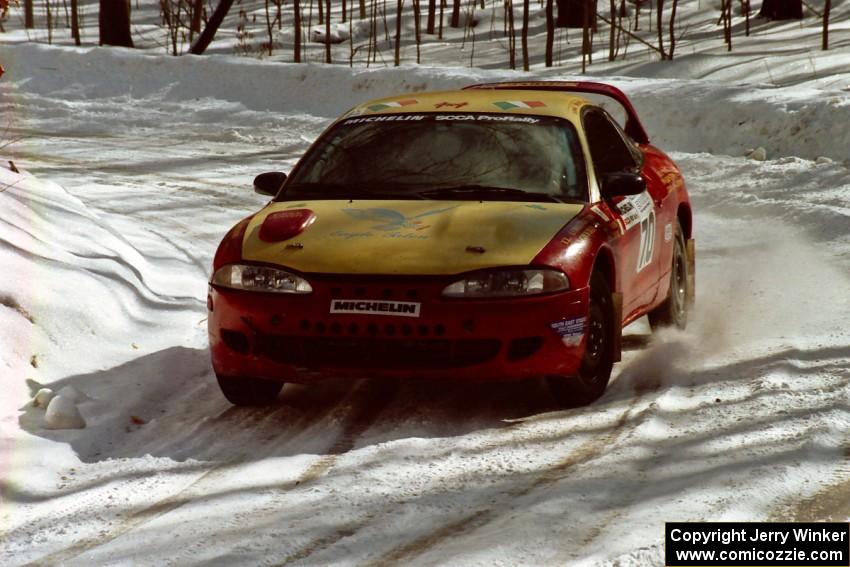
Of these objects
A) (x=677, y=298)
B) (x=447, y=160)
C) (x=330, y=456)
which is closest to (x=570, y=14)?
(x=677, y=298)

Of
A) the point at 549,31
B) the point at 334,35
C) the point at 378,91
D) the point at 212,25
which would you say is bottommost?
the point at 334,35

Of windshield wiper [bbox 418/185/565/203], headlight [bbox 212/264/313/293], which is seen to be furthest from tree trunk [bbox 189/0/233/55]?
headlight [bbox 212/264/313/293]

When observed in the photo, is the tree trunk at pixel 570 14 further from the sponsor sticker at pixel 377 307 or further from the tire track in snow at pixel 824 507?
the tire track in snow at pixel 824 507

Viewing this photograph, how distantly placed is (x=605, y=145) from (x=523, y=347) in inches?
77.1

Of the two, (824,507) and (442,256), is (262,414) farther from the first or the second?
(824,507)

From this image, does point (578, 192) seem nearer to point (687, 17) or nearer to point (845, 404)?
point (845, 404)

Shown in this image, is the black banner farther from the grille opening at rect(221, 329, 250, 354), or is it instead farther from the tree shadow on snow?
the grille opening at rect(221, 329, 250, 354)

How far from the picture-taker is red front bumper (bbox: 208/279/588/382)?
6.16 meters

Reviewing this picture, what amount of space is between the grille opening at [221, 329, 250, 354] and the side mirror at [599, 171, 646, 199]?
1.90m

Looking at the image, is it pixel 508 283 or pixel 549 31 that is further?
pixel 549 31

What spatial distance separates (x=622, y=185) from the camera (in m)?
7.12

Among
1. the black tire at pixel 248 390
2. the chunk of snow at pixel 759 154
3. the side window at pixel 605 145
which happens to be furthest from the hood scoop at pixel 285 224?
the chunk of snow at pixel 759 154

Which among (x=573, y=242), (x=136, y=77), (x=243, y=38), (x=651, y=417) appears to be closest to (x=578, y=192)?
(x=573, y=242)

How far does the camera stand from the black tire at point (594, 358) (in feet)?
21.5
